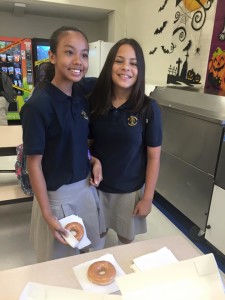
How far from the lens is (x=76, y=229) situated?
102 centimetres

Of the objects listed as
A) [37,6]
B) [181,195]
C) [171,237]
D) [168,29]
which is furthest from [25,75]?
[171,237]

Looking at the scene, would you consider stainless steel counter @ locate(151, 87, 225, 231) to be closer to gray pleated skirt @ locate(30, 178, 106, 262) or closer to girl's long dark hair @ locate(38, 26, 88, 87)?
gray pleated skirt @ locate(30, 178, 106, 262)

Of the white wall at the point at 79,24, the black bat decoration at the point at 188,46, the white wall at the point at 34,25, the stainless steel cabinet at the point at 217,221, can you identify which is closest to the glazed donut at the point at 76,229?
the stainless steel cabinet at the point at 217,221

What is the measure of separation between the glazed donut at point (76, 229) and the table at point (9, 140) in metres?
1.29

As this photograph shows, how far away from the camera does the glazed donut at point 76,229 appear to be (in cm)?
101

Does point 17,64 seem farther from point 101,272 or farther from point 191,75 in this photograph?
point 101,272

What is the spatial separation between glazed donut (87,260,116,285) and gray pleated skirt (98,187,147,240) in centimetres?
56

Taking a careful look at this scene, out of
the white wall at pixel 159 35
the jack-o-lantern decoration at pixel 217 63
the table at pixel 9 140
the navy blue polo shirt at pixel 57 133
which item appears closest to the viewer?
the navy blue polo shirt at pixel 57 133

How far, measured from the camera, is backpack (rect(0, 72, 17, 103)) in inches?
201

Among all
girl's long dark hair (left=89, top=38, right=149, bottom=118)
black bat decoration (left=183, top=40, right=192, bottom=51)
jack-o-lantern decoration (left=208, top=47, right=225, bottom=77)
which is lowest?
girl's long dark hair (left=89, top=38, right=149, bottom=118)

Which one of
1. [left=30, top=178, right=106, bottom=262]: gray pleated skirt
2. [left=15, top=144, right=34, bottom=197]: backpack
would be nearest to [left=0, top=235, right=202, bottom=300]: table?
[left=30, top=178, right=106, bottom=262]: gray pleated skirt

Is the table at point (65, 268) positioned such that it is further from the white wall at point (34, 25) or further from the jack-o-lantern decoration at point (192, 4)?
the white wall at point (34, 25)

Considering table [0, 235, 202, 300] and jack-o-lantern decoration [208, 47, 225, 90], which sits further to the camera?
jack-o-lantern decoration [208, 47, 225, 90]

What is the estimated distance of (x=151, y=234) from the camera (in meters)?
2.17
